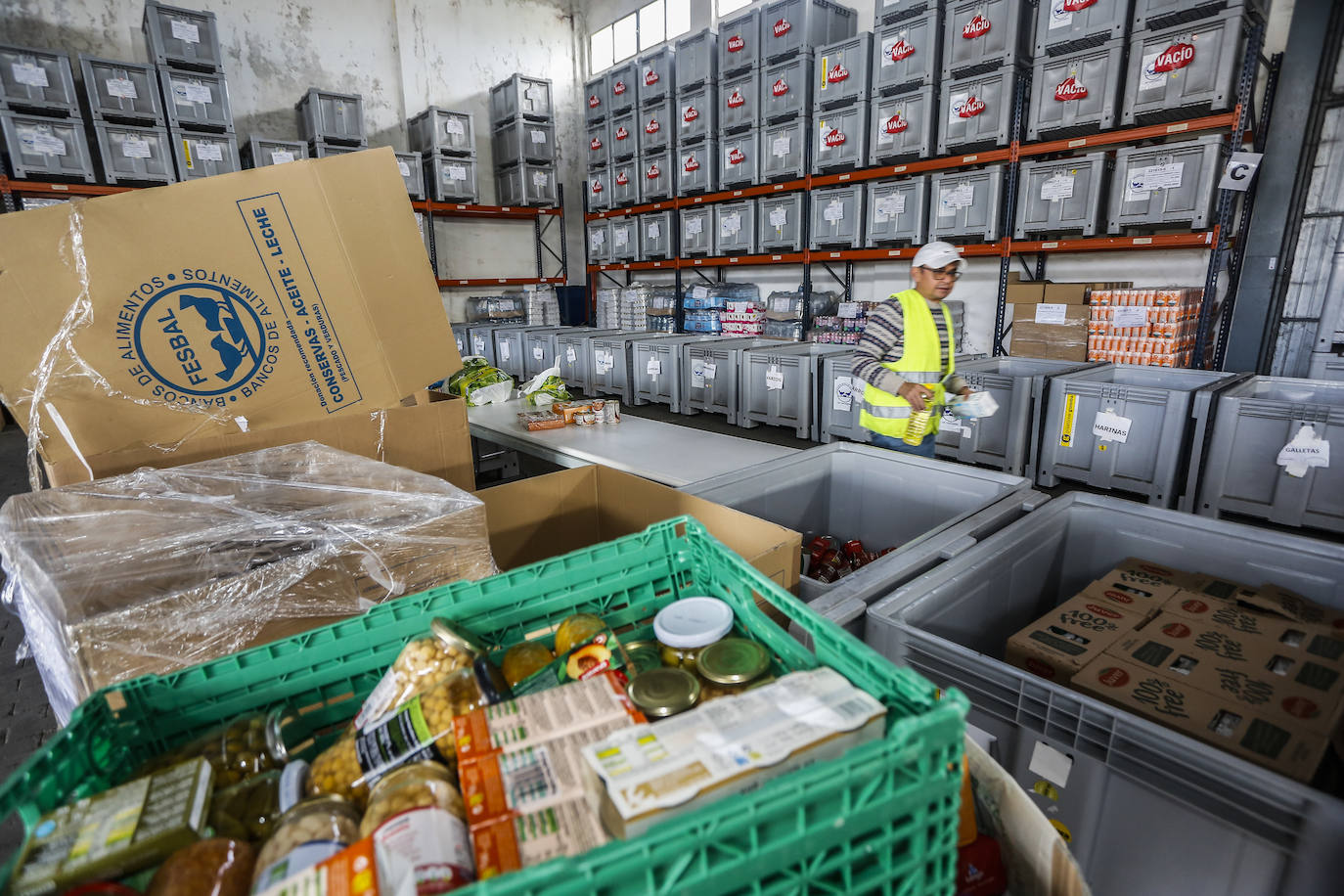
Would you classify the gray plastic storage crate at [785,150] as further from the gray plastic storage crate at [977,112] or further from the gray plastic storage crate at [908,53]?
the gray plastic storage crate at [977,112]

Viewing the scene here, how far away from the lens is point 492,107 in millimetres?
8664

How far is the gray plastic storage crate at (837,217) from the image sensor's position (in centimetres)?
558

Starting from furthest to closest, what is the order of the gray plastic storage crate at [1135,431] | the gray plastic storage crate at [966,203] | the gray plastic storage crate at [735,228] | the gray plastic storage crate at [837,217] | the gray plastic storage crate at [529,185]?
the gray plastic storage crate at [529,185], the gray plastic storage crate at [735,228], the gray plastic storage crate at [837,217], the gray plastic storage crate at [966,203], the gray plastic storage crate at [1135,431]

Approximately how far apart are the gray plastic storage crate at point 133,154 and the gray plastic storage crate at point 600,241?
4.32 metres

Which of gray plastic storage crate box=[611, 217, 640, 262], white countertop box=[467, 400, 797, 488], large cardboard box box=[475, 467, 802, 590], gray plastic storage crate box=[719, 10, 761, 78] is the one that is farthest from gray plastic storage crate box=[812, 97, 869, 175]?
large cardboard box box=[475, 467, 802, 590]

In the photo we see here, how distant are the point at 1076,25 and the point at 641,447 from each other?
4.33 meters

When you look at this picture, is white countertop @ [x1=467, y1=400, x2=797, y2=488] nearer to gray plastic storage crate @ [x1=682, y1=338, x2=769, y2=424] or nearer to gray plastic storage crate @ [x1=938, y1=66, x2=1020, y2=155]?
gray plastic storage crate @ [x1=682, y1=338, x2=769, y2=424]

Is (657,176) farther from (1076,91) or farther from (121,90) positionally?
(121,90)

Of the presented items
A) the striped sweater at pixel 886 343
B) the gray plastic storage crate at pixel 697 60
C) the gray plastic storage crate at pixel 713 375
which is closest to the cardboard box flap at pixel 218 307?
the striped sweater at pixel 886 343

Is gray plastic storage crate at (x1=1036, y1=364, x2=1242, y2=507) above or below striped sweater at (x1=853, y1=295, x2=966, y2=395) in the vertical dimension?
below

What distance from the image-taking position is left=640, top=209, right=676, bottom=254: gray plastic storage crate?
731 cm

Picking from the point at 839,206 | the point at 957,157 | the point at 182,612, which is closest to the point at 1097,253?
the point at 957,157

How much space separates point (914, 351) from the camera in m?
2.62

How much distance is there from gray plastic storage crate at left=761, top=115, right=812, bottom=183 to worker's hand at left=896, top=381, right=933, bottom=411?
405 cm
